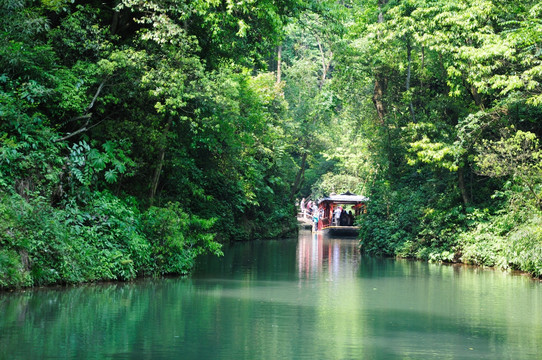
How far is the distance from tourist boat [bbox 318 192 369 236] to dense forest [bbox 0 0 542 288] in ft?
44.1

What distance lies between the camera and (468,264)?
74.6 feet

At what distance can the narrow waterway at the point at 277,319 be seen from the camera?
25.8ft

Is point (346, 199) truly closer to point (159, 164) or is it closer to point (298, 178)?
point (298, 178)

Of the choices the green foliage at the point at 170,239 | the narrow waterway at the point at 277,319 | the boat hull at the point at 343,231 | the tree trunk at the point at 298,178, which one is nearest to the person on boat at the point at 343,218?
the boat hull at the point at 343,231

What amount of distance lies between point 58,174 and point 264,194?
2545 cm

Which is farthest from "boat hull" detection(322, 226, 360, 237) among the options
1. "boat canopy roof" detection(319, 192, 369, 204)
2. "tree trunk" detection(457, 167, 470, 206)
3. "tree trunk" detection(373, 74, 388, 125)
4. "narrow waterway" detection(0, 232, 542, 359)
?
"narrow waterway" detection(0, 232, 542, 359)

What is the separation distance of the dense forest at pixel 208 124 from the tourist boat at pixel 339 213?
529 inches

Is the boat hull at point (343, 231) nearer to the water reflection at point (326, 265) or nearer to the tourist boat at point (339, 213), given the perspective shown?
the tourist boat at point (339, 213)

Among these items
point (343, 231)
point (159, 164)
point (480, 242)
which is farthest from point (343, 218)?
point (159, 164)

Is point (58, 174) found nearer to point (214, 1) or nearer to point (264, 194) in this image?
point (214, 1)

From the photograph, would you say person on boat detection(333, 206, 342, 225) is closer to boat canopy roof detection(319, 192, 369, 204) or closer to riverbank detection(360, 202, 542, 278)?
boat canopy roof detection(319, 192, 369, 204)

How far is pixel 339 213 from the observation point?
47219 mm

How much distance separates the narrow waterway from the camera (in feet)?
25.8

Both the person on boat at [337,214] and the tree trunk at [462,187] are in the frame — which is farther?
the person on boat at [337,214]
